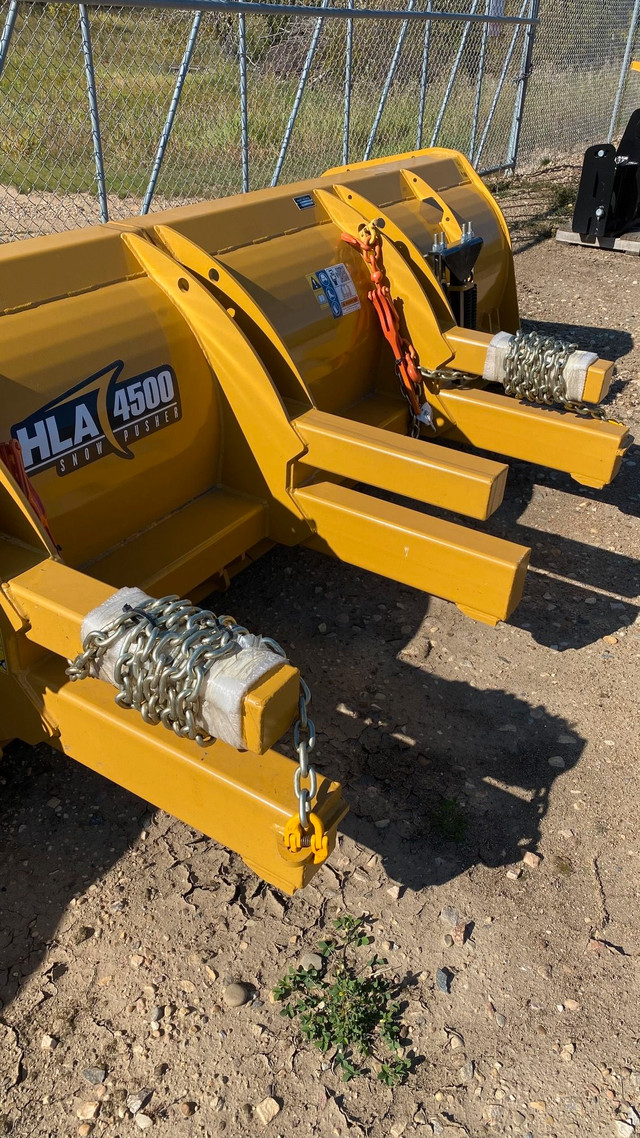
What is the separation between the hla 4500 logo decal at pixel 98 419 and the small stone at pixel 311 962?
1.54 meters

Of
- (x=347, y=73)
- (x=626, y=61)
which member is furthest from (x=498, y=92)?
(x=626, y=61)

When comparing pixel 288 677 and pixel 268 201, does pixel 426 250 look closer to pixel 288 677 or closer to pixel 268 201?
pixel 268 201

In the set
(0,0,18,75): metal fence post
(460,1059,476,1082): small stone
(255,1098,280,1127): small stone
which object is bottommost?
(460,1059,476,1082): small stone

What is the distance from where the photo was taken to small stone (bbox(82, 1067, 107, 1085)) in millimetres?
1994

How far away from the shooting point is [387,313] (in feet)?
12.1

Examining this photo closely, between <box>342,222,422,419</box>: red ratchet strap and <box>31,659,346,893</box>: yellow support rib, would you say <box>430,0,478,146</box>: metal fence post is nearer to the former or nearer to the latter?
<box>342,222,422,419</box>: red ratchet strap

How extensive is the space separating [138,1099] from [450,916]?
0.93 meters

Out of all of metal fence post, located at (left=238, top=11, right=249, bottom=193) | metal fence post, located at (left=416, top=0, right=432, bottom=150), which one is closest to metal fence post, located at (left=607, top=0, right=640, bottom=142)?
metal fence post, located at (left=416, top=0, right=432, bottom=150)

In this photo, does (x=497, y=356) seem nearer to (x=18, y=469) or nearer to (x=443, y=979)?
(x=18, y=469)

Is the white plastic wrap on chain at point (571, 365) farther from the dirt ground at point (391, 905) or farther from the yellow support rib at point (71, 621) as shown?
the yellow support rib at point (71, 621)

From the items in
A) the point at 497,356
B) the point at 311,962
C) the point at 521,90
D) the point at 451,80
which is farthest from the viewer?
the point at 521,90

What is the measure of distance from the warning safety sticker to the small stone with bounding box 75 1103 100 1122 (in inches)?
113

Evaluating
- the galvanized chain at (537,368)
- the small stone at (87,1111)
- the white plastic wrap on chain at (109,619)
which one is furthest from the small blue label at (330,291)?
the small stone at (87,1111)

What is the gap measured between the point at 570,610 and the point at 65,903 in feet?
7.54
